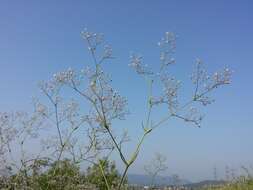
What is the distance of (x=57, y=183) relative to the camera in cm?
1883

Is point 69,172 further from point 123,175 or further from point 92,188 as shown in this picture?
point 123,175

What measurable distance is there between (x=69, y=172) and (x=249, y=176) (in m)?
8.28

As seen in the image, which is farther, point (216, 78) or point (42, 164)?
point (42, 164)

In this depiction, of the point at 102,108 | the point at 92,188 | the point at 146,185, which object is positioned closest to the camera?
the point at 102,108

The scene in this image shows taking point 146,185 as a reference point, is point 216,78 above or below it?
above

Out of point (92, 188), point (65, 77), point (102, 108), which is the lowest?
point (92, 188)

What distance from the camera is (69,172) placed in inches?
768

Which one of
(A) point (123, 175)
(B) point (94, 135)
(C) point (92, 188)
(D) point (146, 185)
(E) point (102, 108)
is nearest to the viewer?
(A) point (123, 175)

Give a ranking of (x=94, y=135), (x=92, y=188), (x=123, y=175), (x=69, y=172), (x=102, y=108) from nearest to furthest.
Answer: (x=123, y=175)
(x=102, y=108)
(x=94, y=135)
(x=92, y=188)
(x=69, y=172)

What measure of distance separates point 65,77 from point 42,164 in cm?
508

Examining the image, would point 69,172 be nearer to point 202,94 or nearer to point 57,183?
point 57,183

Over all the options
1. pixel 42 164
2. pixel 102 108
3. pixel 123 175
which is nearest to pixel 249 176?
pixel 123 175

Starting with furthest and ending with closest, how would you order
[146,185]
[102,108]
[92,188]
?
[146,185] < [92,188] < [102,108]

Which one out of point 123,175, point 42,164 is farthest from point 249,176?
point 42,164
